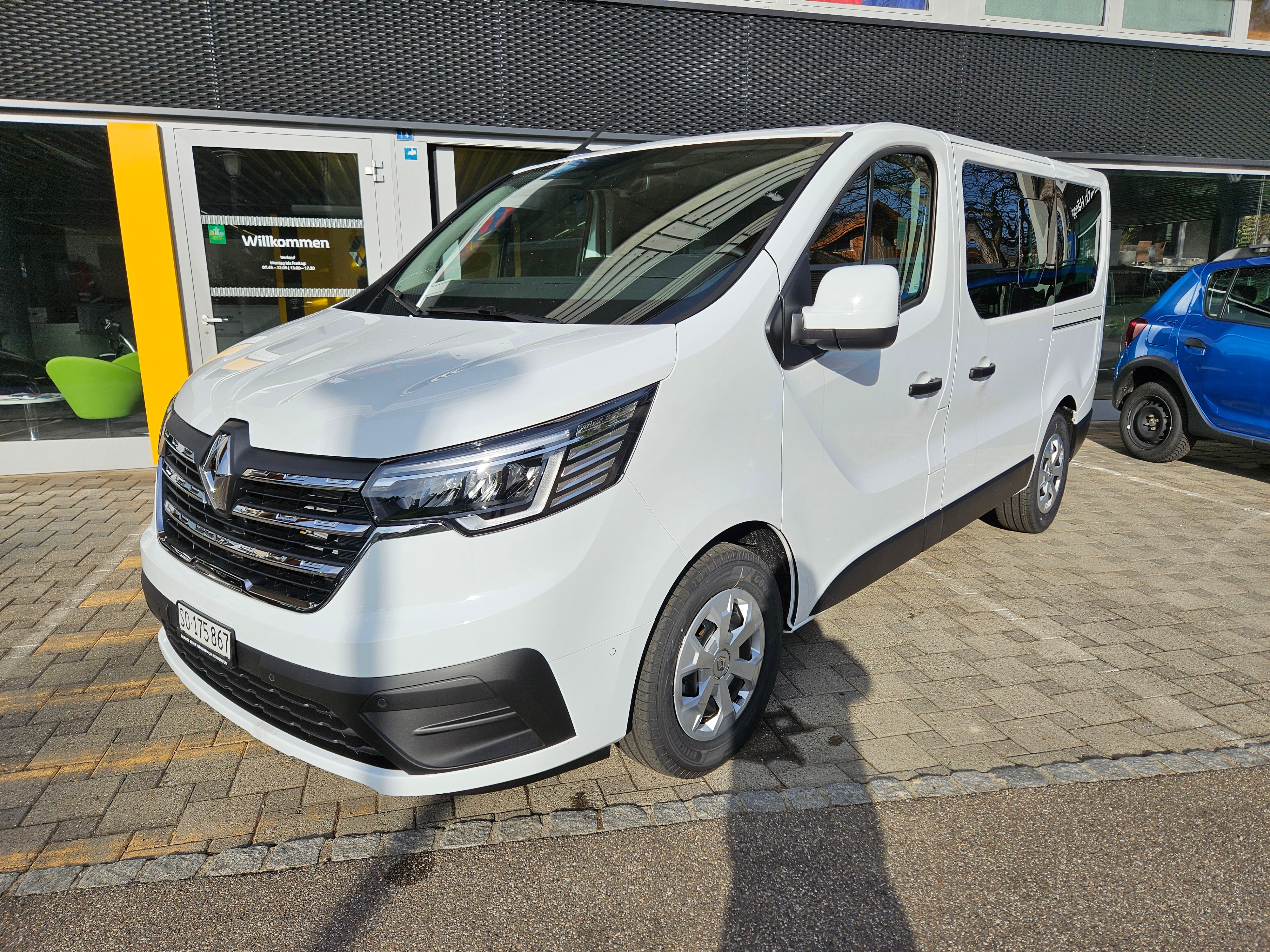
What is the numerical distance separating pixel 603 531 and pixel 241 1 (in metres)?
6.05

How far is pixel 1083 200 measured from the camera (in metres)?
4.91

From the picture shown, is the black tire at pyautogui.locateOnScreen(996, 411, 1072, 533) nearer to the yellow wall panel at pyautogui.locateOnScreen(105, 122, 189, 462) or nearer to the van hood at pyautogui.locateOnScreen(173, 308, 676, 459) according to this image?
the van hood at pyautogui.locateOnScreen(173, 308, 676, 459)

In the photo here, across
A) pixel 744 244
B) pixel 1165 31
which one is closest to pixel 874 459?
pixel 744 244

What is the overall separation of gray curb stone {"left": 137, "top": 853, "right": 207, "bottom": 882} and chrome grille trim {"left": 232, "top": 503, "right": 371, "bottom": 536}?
3.28 ft

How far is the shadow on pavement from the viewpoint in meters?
2.08

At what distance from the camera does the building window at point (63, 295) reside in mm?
6332

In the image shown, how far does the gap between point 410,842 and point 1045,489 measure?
419 centimetres

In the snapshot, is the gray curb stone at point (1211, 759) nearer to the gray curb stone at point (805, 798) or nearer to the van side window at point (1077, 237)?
the gray curb stone at point (805, 798)

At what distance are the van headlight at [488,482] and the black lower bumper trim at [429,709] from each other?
0.34 meters

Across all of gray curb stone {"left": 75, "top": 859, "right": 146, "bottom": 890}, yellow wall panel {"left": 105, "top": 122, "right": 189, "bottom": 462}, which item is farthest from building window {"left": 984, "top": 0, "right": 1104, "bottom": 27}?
gray curb stone {"left": 75, "top": 859, "right": 146, "bottom": 890}

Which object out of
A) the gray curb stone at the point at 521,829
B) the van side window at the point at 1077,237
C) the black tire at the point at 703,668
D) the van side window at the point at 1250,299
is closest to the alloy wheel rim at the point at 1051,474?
the van side window at the point at 1077,237

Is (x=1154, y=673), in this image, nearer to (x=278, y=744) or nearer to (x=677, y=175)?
(x=677, y=175)

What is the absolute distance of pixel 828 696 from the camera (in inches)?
127

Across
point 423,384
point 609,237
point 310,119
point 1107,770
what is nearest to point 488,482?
point 423,384
